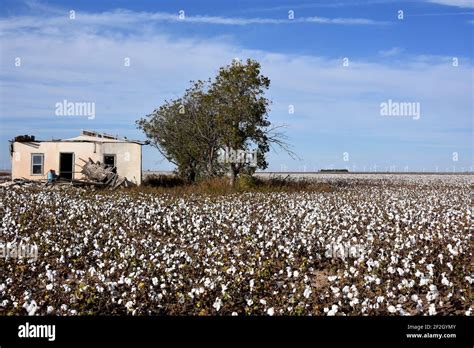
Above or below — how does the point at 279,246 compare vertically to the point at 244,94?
below

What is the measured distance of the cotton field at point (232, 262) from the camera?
7223 millimetres

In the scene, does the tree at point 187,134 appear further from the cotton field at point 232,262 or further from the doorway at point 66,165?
the cotton field at point 232,262

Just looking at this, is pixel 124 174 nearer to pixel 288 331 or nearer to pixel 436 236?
pixel 436 236

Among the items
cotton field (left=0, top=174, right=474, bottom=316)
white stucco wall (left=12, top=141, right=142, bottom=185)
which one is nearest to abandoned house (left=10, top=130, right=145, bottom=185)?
white stucco wall (left=12, top=141, right=142, bottom=185)

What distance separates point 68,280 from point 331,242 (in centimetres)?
575

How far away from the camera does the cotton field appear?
23.7 feet

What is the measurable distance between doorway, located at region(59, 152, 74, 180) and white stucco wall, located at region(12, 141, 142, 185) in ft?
0.66

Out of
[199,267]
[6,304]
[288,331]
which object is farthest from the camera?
[199,267]

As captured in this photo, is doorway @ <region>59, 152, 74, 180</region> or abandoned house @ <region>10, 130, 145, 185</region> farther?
doorway @ <region>59, 152, 74, 180</region>

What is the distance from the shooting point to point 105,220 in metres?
14.7

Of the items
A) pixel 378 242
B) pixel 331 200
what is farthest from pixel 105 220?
pixel 331 200

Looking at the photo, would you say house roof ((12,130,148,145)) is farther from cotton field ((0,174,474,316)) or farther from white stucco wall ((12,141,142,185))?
cotton field ((0,174,474,316))

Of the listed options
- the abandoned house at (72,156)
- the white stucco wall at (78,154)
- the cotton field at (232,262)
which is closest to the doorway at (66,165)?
the abandoned house at (72,156)

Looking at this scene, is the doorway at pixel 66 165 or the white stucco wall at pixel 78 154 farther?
the doorway at pixel 66 165
